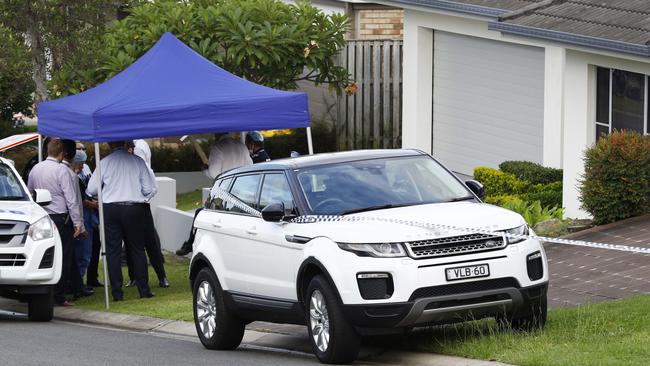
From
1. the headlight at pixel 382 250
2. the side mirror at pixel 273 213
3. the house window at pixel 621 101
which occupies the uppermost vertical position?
the house window at pixel 621 101

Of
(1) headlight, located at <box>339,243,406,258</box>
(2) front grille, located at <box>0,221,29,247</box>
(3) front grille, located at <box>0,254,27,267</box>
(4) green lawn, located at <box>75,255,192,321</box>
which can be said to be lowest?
(4) green lawn, located at <box>75,255,192,321</box>

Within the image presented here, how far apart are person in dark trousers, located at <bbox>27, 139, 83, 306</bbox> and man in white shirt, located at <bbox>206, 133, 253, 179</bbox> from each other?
2.22 m

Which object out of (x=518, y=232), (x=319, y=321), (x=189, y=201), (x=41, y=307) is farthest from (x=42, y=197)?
(x=189, y=201)

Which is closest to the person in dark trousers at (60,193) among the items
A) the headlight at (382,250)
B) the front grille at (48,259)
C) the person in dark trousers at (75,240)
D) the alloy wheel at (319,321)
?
the person in dark trousers at (75,240)

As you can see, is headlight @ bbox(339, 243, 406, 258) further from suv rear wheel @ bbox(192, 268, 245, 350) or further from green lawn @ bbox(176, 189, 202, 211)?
green lawn @ bbox(176, 189, 202, 211)

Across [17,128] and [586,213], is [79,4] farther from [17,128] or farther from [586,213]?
[17,128]

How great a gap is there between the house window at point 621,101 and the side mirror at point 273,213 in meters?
8.56

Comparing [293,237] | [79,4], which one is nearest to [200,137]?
[79,4]

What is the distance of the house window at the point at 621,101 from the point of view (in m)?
19.2

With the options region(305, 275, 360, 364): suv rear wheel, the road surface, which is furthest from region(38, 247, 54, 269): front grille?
region(305, 275, 360, 364): suv rear wheel

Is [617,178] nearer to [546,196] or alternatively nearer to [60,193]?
[546,196]

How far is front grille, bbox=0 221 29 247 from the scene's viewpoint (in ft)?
48.1

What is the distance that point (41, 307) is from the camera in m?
15.2

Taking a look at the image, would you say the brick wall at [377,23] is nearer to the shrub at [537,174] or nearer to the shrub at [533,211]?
the shrub at [537,174]
